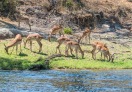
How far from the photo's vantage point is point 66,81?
2286 centimetres

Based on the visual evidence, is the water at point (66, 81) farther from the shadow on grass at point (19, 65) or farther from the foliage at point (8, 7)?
the foliage at point (8, 7)

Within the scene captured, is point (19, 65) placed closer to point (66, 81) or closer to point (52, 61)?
point (52, 61)

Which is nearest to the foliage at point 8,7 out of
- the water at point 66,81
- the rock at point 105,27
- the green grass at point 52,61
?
the rock at point 105,27

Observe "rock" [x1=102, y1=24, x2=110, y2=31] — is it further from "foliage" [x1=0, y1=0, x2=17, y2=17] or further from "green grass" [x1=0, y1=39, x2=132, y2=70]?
"green grass" [x1=0, y1=39, x2=132, y2=70]

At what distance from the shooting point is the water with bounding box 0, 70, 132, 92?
2055cm

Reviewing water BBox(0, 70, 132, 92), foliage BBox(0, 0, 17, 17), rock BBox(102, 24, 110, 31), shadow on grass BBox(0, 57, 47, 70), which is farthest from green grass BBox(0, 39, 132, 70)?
rock BBox(102, 24, 110, 31)

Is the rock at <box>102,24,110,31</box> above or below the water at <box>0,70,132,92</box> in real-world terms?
above

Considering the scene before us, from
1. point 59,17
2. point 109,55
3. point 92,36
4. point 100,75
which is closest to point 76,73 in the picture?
point 100,75

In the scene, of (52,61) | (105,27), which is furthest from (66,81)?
(105,27)

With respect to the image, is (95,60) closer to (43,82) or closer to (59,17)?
(43,82)

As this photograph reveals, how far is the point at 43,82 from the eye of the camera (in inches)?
877

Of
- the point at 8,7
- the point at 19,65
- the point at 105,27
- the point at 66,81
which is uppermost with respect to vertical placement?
the point at 8,7

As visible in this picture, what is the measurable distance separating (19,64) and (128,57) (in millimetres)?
8391

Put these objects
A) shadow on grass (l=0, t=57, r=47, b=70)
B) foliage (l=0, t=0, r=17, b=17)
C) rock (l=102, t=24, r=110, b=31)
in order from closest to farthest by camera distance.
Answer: shadow on grass (l=0, t=57, r=47, b=70)
foliage (l=0, t=0, r=17, b=17)
rock (l=102, t=24, r=110, b=31)
